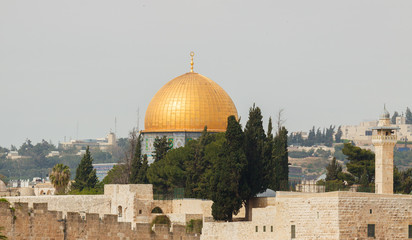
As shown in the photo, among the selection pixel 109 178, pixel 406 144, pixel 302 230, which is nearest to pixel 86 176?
pixel 109 178

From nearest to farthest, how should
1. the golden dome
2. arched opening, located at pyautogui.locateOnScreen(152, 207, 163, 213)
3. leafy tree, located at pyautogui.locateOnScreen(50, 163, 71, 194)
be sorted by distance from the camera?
arched opening, located at pyautogui.locateOnScreen(152, 207, 163, 213) < leafy tree, located at pyautogui.locateOnScreen(50, 163, 71, 194) < the golden dome

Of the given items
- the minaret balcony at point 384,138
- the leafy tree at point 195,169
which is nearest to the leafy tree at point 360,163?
the minaret balcony at point 384,138

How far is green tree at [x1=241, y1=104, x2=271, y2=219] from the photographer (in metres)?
40.8

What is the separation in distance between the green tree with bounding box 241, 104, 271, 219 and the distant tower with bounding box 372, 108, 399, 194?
5.68 meters

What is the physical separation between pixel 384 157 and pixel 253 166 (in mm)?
7418

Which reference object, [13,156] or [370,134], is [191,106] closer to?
[370,134]

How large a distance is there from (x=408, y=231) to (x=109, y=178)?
28663 mm

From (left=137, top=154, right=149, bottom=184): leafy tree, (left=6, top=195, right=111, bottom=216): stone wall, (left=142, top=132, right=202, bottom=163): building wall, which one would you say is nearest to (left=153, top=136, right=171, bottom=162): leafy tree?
(left=142, top=132, right=202, bottom=163): building wall

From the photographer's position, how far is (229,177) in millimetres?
40062

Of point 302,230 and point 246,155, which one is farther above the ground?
point 246,155

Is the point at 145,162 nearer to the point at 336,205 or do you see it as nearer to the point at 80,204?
the point at 80,204

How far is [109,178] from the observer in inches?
2327

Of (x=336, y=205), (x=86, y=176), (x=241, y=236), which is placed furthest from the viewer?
(x=86, y=176)

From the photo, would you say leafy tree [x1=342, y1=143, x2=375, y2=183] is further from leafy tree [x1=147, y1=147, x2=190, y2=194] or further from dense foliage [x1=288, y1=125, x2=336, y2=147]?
dense foliage [x1=288, y1=125, x2=336, y2=147]
